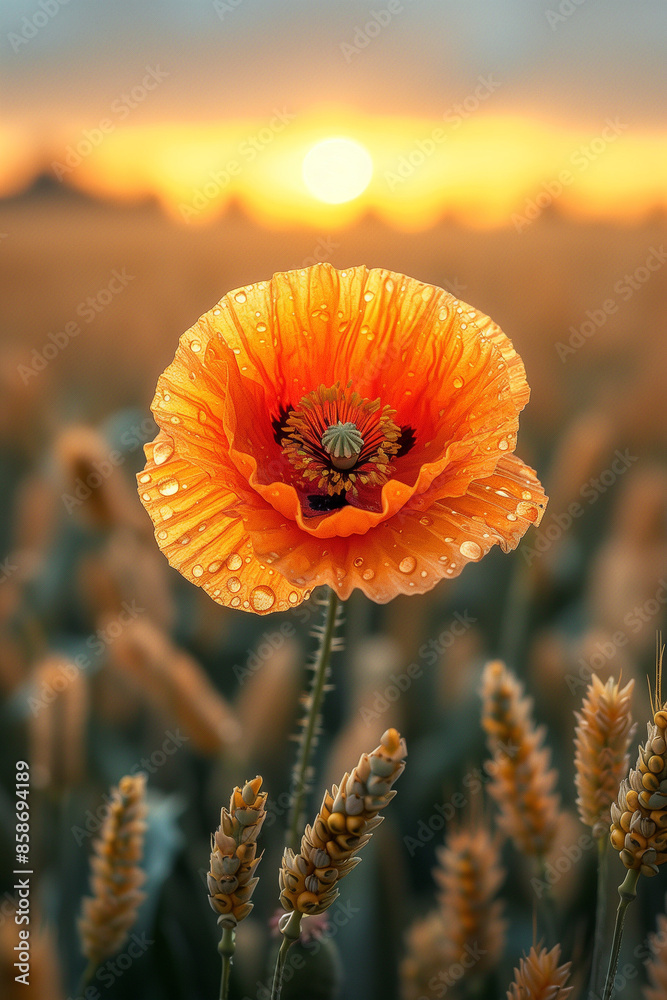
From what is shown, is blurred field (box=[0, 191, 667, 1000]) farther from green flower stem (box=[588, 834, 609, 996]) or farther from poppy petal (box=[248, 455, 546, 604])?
poppy petal (box=[248, 455, 546, 604])

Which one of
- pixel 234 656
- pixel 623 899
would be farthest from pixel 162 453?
pixel 234 656

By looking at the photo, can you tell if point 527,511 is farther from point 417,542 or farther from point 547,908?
point 547,908

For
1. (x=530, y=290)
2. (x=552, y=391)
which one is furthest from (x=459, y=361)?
(x=530, y=290)

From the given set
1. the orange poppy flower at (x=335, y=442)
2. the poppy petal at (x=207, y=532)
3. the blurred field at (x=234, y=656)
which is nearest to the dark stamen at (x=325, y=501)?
the orange poppy flower at (x=335, y=442)

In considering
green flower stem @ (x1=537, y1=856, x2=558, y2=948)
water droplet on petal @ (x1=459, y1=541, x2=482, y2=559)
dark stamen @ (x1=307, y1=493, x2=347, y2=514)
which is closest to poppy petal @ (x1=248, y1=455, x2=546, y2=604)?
water droplet on petal @ (x1=459, y1=541, x2=482, y2=559)

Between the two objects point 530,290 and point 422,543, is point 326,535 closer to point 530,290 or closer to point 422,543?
point 422,543

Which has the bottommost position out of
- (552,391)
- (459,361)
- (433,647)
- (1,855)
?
(1,855)
